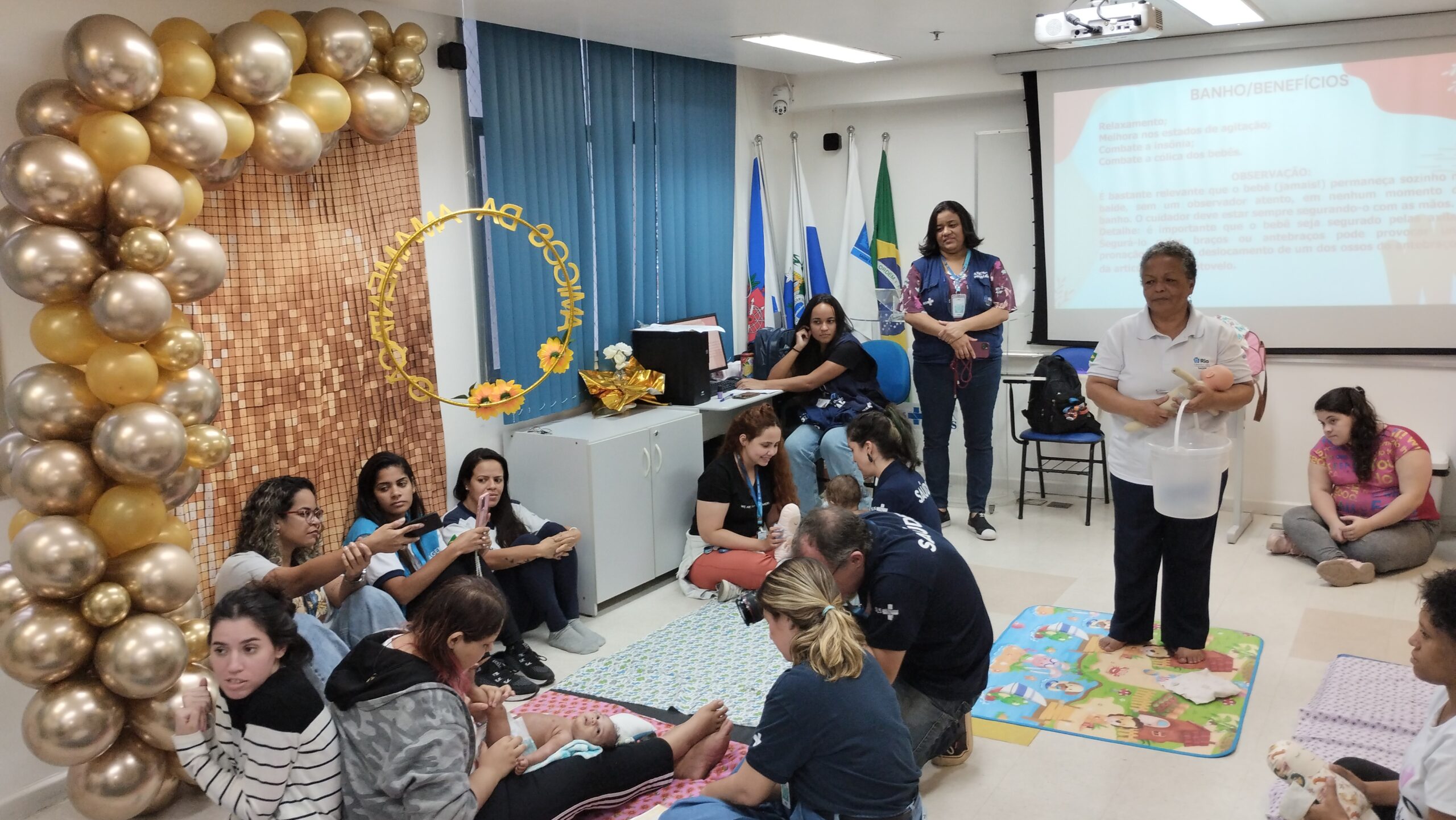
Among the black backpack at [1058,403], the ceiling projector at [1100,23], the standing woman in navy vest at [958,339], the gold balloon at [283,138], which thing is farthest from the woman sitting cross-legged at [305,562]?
the black backpack at [1058,403]

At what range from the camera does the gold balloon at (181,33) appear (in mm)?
3158

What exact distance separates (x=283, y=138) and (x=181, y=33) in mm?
373

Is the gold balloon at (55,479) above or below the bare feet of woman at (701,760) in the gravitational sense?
above

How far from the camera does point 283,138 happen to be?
10.9 ft

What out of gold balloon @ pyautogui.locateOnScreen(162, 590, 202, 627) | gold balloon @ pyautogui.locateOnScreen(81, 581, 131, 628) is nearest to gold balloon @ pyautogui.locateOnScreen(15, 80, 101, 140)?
gold balloon @ pyautogui.locateOnScreen(81, 581, 131, 628)

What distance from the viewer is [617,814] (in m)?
3.21

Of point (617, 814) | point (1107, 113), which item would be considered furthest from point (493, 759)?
point (1107, 113)

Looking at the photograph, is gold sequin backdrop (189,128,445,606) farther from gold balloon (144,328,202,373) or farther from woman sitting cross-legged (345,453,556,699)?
gold balloon (144,328,202,373)

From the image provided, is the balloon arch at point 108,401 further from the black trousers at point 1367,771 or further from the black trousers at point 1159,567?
the black trousers at point 1159,567

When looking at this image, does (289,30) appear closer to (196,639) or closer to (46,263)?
(46,263)

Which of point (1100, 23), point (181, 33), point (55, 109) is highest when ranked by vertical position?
point (1100, 23)

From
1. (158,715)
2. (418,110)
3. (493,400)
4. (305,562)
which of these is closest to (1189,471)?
(493,400)

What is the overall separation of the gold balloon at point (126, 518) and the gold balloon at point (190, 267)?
0.52m

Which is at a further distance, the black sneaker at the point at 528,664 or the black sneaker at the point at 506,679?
the black sneaker at the point at 528,664
